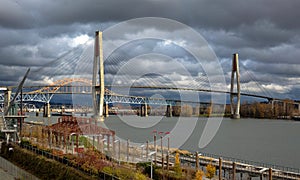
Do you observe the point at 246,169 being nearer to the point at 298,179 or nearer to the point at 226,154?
the point at 298,179

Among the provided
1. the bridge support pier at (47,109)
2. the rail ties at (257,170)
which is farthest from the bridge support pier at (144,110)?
the rail ties at (257,170)

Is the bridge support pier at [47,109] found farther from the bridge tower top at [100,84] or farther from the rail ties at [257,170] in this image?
the rail ties at [257,170]

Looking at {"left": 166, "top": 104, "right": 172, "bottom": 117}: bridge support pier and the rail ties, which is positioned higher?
{"left": 166, "top": 104, "right": 172, "bottom": 117}: bridge support pier

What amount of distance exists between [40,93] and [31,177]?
41.0 metres

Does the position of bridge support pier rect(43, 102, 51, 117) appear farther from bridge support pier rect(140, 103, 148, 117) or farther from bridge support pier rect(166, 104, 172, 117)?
bridge support pier rect(166, 104, 172, 117)

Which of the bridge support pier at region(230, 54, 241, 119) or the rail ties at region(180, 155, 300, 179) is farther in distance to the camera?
the bridge support pier at region(230, 54, 241, 119)

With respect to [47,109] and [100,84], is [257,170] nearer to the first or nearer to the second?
[100,84]

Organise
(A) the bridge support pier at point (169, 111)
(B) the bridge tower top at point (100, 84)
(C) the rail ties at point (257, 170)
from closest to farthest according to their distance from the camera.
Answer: (C) the rail ties at point (257, 170), (B) the bridge tower top at point (100, 84), (A) the bridge support pier at point (169, 111)

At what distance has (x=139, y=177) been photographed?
33.4ft

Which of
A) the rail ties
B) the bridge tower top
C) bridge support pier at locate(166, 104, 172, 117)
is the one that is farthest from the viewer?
bridge support pier at locate(166, 104, 172, 117)

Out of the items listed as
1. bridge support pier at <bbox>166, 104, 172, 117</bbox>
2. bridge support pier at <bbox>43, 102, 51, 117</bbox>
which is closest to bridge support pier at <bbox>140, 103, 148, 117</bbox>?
bridge support pier at <bbox>166, 104, 172, 117</bbox>

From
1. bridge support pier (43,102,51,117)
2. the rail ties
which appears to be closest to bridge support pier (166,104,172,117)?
bridge support pier (43,102,51,117)

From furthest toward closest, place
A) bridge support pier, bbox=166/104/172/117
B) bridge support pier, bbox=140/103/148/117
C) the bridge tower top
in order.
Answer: bridge support pier, bbox=166/104/172/117 < bridge support pier, bbox=140/103/148/117 < the bridge tower top

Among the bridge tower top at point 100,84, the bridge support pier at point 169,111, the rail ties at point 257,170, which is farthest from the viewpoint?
the bridge support pier at point 169,111
